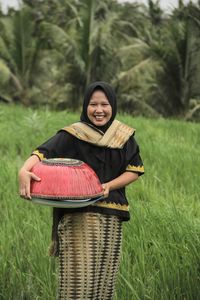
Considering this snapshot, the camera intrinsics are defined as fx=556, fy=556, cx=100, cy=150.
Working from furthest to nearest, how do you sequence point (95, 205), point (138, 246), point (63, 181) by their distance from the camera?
point (138, 246), point (95, 205), point (63, 181)

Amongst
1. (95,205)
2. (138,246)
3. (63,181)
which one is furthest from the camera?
(138,246)

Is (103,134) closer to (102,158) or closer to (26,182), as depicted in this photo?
(102,158)

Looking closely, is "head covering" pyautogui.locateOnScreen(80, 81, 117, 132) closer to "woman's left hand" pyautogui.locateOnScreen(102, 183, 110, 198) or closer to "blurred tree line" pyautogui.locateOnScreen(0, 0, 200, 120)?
"woman's left hand" pyautogui.locateOnScreen(102, 183, 110, 198)

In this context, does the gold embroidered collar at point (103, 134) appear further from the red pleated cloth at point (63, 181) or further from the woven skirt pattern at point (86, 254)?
the woven skirt pattern at point (86, 254)

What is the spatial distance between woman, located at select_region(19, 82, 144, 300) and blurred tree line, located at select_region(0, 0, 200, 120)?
1009 cm

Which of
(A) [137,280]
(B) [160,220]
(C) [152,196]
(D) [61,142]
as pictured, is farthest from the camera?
(C) [152,196]

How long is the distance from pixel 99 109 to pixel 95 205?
0.30m

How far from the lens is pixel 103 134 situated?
1.75 metres

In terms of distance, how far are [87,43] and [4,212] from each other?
9.80m

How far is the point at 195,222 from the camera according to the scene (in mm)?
2521

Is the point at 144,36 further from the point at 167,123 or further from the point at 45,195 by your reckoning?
the point at 45,195

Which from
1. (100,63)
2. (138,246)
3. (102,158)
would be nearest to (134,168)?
(102,158)

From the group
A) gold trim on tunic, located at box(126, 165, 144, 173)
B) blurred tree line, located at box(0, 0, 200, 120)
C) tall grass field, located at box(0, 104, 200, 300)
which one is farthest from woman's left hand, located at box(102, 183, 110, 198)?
blurred tree line, located at box(0, 0, 200, 120)

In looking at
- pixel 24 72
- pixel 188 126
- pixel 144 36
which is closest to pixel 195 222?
pixel 188 126
